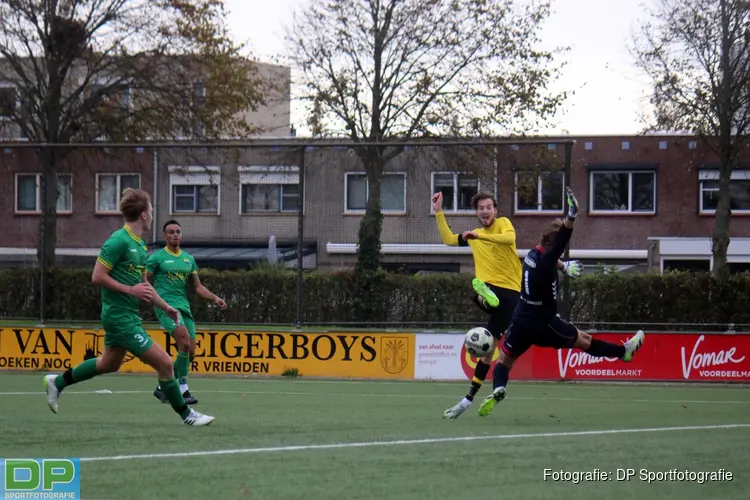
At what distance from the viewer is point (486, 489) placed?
6.25m

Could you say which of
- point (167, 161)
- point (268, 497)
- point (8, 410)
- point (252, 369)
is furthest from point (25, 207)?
point (268, 497)

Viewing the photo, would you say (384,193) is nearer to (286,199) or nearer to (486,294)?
(286,199)

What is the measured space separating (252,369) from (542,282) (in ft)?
30.9

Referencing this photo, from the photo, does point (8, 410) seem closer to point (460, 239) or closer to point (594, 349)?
point (460, 239)

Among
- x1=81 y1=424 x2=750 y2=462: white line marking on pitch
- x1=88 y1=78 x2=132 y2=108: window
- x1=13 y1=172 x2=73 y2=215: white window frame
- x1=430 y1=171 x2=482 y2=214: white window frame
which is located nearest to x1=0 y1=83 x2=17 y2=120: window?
x1=88 y1=78 x2=132 y2=108: window

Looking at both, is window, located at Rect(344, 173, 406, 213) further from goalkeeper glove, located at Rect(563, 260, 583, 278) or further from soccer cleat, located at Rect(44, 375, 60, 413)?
soccer cleat, located at Rect(44, 375, 60, 413)

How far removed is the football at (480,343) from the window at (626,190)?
90.0 ft

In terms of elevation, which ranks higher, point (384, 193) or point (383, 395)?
point (384, 193)

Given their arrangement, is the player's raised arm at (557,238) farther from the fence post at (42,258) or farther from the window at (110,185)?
the fence post at (42,258)

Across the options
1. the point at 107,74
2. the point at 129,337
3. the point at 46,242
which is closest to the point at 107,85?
the point at 107,74

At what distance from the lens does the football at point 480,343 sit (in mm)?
10680

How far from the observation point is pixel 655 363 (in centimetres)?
1802

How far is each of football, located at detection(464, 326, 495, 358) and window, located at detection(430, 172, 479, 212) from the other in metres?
6.77

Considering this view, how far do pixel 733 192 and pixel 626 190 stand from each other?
4271 mm
